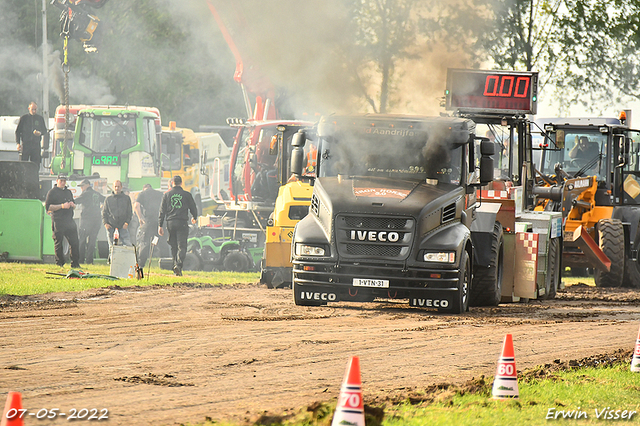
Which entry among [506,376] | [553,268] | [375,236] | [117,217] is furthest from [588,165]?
[506,376]

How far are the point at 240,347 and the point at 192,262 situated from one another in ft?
42.7

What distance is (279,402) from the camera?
6820 millimetres

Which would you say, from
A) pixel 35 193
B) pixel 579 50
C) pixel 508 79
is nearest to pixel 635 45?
pixel 579 50

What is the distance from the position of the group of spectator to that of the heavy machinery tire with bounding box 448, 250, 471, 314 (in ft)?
27.9

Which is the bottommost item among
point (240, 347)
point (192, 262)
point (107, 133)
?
point (192, 262)

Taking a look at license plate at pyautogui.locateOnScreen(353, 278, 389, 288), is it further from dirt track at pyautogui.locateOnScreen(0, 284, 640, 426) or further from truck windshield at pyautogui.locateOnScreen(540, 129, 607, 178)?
truck windshield at pyautogui.locateOnScreen(540, 129, 607, 178)

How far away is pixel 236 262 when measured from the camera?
72.1 feet

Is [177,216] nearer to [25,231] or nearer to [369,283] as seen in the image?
[25,231]

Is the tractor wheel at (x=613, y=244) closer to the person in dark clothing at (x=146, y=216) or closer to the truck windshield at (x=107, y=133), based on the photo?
the person in dark clothing at (x=146, y=216)

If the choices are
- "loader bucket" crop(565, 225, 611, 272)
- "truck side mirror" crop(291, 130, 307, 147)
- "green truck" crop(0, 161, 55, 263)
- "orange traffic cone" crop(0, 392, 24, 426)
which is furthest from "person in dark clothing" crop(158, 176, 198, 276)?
"orange traffic cone" crop(0, 392, 24, 426)

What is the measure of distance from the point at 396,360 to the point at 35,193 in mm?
17016

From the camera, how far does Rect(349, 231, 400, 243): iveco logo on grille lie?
1226 centimetres

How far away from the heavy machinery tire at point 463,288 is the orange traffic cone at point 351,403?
23.4 ft

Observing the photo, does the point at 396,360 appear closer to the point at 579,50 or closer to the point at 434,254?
the point at 434,254
